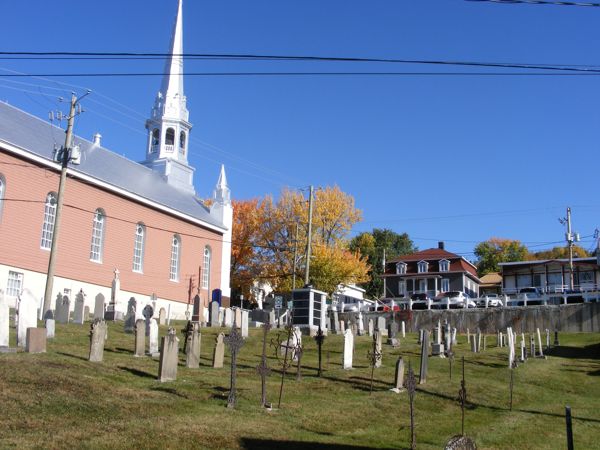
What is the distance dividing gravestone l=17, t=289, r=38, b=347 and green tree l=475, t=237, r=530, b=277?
244 feet

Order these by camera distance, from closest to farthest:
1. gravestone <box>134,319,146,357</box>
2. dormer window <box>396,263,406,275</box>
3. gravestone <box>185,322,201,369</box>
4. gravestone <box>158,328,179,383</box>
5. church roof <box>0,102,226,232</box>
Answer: gravestone <box>158,328,179,383</box>, gravestone <box>185,322,201,369</box>, gravestone <box>134,319,146,357</box>, church roof <box>0,102,226,232</box>, dormer window <box>396,263,406,275</box>

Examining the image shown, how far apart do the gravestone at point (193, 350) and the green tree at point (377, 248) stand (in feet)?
186

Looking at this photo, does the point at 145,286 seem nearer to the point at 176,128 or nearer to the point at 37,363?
the point at 176,128

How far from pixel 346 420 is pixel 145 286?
99.8 ft

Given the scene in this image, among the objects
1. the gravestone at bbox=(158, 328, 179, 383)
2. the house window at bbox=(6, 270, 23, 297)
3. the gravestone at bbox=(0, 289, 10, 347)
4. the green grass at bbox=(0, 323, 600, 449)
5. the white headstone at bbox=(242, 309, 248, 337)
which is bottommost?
the green grass at bbox=(0, 323, 600, 449)

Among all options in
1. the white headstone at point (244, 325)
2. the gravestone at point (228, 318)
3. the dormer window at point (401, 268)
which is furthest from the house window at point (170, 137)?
the dormer window at point (401, 268)

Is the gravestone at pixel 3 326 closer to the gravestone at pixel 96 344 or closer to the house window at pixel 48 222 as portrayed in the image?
the gravestone at pixel 96 344

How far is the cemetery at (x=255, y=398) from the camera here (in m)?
10.3

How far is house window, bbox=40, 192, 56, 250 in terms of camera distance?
34.5 m

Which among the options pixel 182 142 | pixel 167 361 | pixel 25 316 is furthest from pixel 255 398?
pixel 182 142

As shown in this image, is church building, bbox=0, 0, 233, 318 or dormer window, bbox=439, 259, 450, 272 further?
dormer window, bbox=439, 259, 450, 272

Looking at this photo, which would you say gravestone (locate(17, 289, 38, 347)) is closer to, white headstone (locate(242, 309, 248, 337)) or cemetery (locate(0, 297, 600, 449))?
cemetery (locate(0, 297, 600, 449))

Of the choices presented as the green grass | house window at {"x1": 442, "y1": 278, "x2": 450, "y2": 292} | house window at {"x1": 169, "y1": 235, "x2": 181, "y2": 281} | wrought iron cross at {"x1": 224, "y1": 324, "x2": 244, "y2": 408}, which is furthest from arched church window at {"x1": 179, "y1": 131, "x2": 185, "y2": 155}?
wrought iron cross at {"x1": 224, "y1": 324, "x2": 244, "y2": 408}

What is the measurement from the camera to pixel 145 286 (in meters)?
41.3
